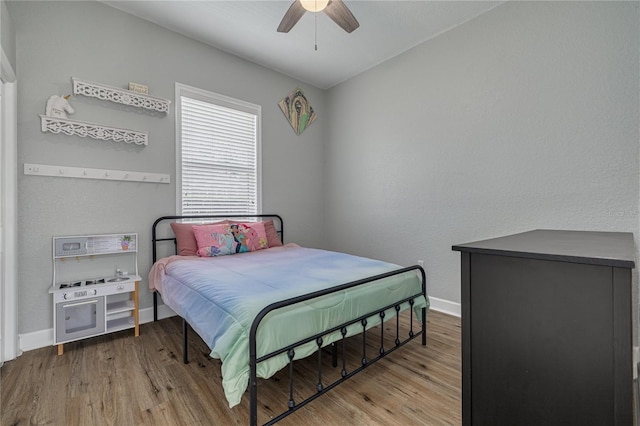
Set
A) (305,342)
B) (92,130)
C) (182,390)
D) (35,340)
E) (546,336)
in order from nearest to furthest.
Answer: (546,336), (305,342), (182,390), (35,340), (92,130)

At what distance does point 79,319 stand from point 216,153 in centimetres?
203

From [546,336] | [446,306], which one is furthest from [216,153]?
[546,336]

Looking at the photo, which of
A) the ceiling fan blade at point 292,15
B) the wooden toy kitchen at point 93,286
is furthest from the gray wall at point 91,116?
the ceiling fan blade at point 292,15

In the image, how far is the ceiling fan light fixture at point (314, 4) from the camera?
6.70 feet

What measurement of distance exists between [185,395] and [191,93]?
2861mm

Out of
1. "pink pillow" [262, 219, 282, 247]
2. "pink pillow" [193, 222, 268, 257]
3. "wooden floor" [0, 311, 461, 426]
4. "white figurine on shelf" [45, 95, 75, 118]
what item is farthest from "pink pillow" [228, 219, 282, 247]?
"white figurine on shelf" [45, 95, 75, 118]

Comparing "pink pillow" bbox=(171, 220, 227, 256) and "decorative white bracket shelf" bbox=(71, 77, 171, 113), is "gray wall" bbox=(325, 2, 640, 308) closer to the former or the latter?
"pink pillow" bbox=(171, 220, 227, 256)

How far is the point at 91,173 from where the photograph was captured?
2.54 metres

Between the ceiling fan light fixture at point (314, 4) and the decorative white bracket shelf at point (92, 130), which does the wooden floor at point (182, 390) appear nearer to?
the decorative white bracket shelf at point (92, 130)

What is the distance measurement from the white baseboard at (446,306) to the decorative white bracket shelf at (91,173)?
3122 millimetres

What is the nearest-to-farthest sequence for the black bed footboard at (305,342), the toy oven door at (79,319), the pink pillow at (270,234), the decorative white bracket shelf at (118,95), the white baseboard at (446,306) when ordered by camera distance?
the black bed footboard at (305,342) < the toy oven door at (79,319) < the decorative white bracket shelf at (118,95) < the white baseboard at (446,306) < the pink pillow at (270,234)

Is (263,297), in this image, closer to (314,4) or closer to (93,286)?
(93,286)

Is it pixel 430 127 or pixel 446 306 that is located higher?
pixel 430 127

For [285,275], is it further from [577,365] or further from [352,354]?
[577,365]
